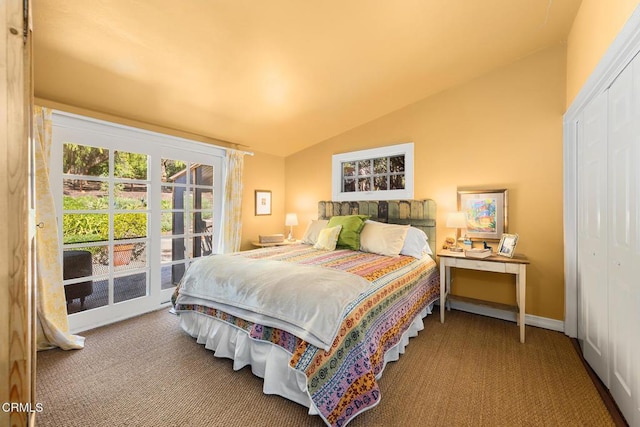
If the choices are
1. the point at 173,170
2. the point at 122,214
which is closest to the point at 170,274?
the point at 122,214

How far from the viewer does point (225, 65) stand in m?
2.45

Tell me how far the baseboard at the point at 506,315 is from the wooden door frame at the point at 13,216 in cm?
334

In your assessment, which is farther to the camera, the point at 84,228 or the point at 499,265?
the point at 84,228

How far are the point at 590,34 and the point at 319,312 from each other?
2.74m

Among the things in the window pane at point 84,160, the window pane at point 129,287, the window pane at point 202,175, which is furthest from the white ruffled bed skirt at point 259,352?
the window pane at point 202,175

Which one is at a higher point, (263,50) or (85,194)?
(263,50)

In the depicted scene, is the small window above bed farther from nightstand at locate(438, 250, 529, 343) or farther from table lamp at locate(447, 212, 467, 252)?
nightstand at locate(438, 250, 529, 343)

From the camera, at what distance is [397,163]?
12.4ft

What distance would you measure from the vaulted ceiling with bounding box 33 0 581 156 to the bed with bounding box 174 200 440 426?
1659mm

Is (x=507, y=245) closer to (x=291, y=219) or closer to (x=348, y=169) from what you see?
(x=348, y=169)

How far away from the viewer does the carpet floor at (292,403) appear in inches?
63.8

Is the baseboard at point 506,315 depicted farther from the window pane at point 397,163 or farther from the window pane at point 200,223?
the window pane at point 200,223

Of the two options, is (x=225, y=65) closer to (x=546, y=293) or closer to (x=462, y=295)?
(x=462, y=295)

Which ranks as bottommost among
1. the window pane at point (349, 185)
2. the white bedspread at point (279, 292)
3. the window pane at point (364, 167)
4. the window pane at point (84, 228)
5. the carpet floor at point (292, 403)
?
the carpet floor at point (292, 403)
